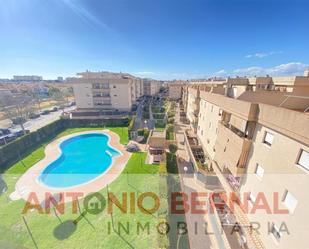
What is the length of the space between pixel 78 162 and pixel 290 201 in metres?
23.9

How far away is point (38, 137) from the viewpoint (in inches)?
1134

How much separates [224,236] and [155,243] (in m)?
4.85

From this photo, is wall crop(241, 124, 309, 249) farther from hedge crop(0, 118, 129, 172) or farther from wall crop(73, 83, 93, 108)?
wall crop(73, 83, 93, 108)

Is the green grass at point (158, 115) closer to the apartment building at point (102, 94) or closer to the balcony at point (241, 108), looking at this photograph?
the apartment building at point (102, 94)

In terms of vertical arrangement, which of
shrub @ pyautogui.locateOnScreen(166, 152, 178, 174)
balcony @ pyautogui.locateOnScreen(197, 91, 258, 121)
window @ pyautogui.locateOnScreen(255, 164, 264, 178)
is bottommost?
shrub @ pyautogui.locateOnScreen(166, 152, 178, 174)

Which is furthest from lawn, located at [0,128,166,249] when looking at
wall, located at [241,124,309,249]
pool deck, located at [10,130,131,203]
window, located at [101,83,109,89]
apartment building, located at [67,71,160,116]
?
window, located at [101,83,109,89]

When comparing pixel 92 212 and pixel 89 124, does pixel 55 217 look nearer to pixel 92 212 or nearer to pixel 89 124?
pixel 92 212

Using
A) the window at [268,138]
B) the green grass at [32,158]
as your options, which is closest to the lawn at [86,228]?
the green grass at [32,158]

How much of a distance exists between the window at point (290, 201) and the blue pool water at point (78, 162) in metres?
18.4

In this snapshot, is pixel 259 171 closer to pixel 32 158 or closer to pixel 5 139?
pixel 32 158

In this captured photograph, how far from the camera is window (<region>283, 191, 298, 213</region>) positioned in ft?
20.7

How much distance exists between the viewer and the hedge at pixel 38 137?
72.0 feet

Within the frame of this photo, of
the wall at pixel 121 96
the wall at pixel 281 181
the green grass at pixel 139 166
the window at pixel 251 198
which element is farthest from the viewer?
the wall at pixel 121 96

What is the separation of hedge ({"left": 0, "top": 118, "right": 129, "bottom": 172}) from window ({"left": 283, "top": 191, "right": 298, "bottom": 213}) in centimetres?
2922
